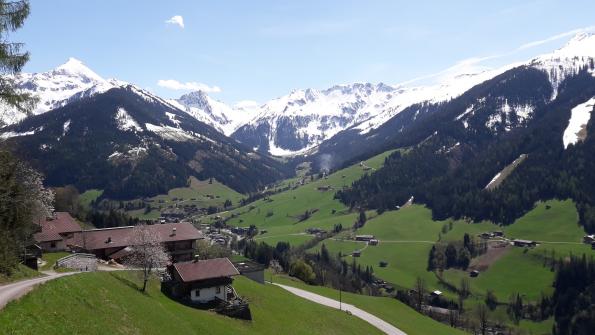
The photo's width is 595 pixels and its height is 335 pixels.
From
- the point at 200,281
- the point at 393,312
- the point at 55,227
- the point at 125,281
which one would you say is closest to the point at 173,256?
the point at 55,227

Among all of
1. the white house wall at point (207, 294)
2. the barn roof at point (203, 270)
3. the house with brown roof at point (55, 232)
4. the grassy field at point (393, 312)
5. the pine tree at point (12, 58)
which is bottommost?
the grassy field at point (393, 312)

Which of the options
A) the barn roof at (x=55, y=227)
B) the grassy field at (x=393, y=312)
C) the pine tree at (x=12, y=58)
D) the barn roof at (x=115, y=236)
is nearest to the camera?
the pine tree at (x=12, y=58)

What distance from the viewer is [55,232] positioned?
3593 inches

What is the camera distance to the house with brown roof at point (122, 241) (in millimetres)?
89375

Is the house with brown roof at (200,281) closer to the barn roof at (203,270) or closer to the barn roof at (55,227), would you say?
the barn roof at (203,270)

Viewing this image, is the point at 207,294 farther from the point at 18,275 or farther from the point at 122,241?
the point at 122,241

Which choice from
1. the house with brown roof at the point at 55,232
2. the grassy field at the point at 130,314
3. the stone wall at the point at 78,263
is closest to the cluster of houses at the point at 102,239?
the house with brown roof at the point at 55,232

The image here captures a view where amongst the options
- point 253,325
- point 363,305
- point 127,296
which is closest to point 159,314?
point 127,296

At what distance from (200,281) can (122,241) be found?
93.2 feet

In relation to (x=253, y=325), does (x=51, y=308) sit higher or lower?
higher

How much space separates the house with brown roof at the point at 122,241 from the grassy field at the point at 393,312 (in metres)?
35.1

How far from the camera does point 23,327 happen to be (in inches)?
1254

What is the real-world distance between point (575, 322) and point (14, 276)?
8040 inches

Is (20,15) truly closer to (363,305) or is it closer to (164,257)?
(164,257)
